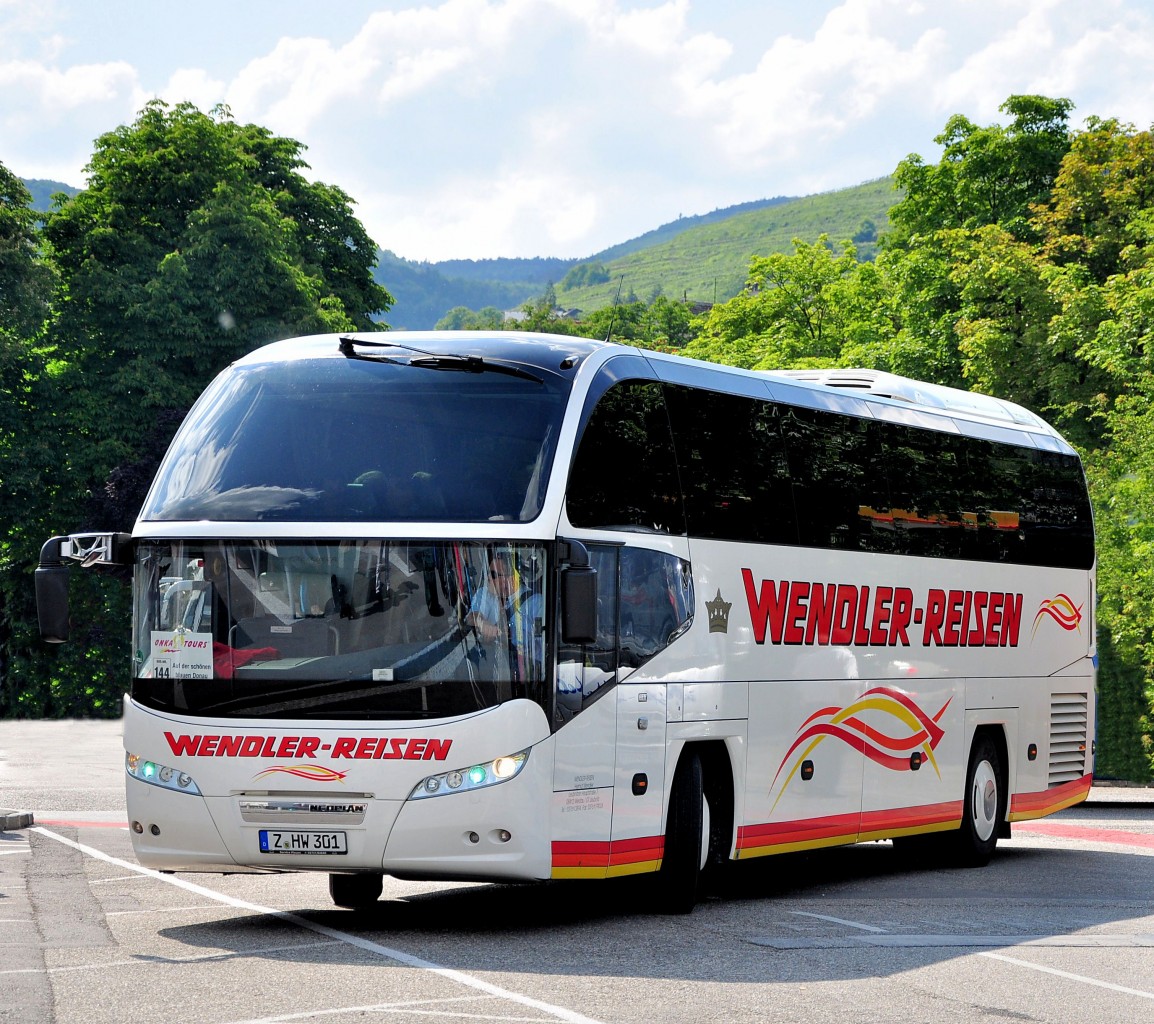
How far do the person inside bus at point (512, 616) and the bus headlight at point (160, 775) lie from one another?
1.97 meters

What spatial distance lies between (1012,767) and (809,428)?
17.6 ft

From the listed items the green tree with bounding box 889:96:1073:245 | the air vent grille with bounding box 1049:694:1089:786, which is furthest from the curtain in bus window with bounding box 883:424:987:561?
the green tree with bounding box 889:96:1073:245

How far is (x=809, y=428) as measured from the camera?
53.0 ft

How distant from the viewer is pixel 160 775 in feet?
40.2

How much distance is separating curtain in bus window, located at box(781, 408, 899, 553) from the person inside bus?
3.99 m

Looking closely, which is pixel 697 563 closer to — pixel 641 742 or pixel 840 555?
pixel 641 742

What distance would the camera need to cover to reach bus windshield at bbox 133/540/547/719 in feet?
39.3

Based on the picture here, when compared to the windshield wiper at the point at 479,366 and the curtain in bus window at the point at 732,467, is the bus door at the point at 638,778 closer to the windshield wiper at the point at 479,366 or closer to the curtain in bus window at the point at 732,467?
the curtain in bus window at the point at 732,467

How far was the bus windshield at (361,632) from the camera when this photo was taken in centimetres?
1198

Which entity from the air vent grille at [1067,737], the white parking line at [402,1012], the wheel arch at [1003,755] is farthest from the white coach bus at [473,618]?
the air vent grille at [1067,737]

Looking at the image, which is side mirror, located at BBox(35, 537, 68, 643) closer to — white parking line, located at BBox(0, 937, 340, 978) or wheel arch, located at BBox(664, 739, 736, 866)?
white parking line, located at BBox(0, 937, 340, 978)

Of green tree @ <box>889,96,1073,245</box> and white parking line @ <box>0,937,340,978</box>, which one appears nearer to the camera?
white parking line @ <box>0,937,340,978</box>

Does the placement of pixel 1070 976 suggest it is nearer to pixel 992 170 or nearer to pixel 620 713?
pixel 620 713

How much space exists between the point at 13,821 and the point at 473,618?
35.5ft
